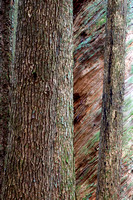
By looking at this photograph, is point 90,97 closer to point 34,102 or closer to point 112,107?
point 112,107

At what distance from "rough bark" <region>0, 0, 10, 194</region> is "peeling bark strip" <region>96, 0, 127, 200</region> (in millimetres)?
1238

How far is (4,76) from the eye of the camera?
3338 millimetres

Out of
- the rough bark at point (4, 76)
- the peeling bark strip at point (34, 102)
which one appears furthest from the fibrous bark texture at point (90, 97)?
the peeling bark strip at point (34, 102)

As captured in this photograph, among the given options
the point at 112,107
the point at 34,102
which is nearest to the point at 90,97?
the point at 112,107

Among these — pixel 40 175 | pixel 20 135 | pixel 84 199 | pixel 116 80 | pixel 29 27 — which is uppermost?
pixel 29 27

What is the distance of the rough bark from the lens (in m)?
3.18

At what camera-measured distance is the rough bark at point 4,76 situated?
3.18m

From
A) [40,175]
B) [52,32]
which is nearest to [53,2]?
[52,32]

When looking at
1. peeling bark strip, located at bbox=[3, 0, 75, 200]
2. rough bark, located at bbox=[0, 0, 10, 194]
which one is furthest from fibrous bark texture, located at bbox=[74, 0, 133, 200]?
peeling bark strip, located at bbox=[3, 0, 75, 200]

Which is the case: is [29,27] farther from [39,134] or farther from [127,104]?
[127,104]

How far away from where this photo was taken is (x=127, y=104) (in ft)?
13.6

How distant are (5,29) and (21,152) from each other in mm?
2026

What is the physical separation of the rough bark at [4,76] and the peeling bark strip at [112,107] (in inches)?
48.8

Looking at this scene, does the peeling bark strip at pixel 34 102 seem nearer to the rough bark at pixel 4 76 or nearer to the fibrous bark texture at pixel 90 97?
the rough bark at pixel 4 76
